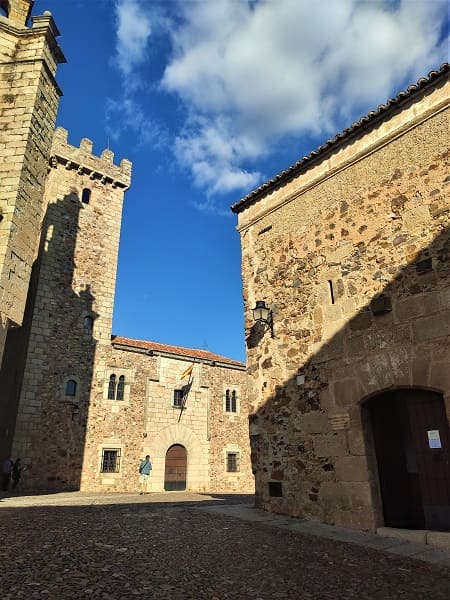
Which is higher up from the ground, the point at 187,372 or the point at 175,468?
the point at 187,372

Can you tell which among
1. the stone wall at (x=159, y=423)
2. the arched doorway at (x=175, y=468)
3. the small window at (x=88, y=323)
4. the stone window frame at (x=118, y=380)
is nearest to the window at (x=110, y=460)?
the stone wall at (x=159, y=423)

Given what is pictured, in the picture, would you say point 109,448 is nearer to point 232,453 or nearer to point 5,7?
point 232,453

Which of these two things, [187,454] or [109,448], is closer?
[109,448]

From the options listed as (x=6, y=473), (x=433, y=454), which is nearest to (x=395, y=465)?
(x=433, y=454)

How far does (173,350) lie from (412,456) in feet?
52.0

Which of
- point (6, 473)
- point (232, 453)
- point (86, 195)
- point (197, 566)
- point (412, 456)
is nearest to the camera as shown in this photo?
point (197, 566)

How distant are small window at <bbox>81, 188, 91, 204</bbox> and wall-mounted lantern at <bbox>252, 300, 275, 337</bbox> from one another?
1548 cm

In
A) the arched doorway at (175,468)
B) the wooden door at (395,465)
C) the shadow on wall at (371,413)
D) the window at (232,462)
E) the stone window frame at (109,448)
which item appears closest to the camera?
the shadow on wall at (371,413)

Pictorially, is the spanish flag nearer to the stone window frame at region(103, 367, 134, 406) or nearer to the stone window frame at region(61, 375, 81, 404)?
the stone window frame at region(103, 367, 134, 406)

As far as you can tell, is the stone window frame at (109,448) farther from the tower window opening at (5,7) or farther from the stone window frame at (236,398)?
the tower window opening at (5,7)

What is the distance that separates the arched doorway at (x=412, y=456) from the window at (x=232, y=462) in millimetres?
14914

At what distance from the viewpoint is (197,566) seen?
13.1 feet

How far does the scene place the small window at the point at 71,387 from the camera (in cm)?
1677

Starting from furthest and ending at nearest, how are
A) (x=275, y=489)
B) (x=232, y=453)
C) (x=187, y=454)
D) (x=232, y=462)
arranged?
(x=232, y=453) → (x=232, y=462) → (x=187, y=454) → (x=275, y=489)
